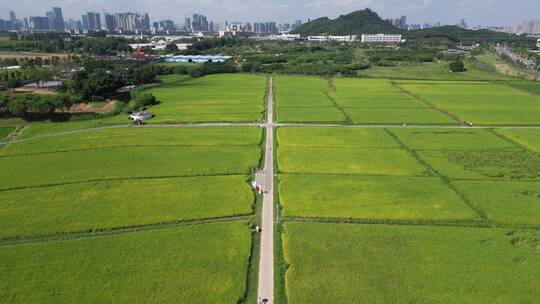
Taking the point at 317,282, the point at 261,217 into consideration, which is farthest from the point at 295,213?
the point at 317,282

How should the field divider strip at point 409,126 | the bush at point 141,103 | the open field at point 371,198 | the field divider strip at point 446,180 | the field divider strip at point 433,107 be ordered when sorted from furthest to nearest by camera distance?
the bush at point 141,103
the field divider strip at point 433,107
the field divider strip at point 409,126
the field divider strip at point 446,180
the open field at point 371,198

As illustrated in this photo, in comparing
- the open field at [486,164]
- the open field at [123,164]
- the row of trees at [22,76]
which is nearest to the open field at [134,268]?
the open field at [123,164]

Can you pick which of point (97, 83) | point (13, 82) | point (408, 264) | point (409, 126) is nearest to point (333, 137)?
point (409, 126)

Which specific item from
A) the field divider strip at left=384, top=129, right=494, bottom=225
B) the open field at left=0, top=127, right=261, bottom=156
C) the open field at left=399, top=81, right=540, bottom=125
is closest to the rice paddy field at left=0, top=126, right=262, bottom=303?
the open field at left=0, top=127, right=261, bottom=156

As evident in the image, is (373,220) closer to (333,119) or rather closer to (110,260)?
(110,260)

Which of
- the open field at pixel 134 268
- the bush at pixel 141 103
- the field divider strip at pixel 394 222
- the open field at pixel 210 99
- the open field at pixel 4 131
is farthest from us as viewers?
the bush at pixel 141 103

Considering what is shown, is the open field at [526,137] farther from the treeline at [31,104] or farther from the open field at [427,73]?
the treeline at [31,104]

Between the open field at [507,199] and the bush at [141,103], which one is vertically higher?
the bush at [141,103]

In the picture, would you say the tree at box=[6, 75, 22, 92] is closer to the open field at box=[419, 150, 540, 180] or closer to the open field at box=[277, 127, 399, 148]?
the open field at box=[277, 127, 399, 148]
